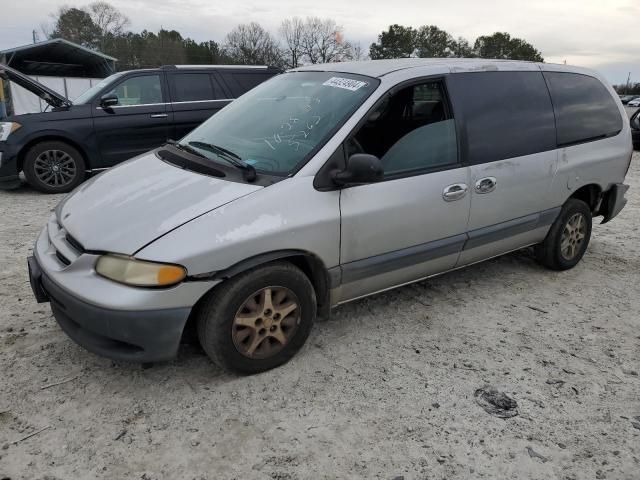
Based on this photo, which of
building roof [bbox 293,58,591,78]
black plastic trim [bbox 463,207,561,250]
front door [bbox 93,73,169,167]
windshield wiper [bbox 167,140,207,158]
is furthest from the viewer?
front door [bbox 93,73,169,167]

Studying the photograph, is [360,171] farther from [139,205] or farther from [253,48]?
[253,48]

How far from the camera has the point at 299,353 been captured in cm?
304

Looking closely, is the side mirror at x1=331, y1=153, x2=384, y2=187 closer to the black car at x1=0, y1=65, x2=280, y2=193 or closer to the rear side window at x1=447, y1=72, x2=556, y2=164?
the rear side window at x1=447, y1=72, x2=556, y2=164

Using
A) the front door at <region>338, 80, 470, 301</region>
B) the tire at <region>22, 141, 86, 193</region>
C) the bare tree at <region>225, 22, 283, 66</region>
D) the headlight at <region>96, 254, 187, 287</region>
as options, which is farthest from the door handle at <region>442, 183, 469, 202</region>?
the bare tree at <region>225, 22, 283, 66</region>

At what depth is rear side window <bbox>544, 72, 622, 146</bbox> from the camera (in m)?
3.97

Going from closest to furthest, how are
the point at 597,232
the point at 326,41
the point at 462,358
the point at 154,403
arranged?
the point at 154,403
the point at 462,358
the point at 597,232
the point at 326,41

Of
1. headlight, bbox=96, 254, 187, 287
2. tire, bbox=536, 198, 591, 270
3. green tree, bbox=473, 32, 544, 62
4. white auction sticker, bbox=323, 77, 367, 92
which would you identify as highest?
green tree, bbox=473, 32, 544, 62

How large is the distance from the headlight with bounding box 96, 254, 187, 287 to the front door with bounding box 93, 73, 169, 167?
5.41 meters

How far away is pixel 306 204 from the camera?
8.79ft

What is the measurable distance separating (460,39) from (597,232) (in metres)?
81.8

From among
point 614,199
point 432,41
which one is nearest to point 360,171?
point 614,199

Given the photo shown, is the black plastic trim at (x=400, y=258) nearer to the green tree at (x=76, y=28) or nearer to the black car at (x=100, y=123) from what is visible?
the black car at (x=100, y=123)

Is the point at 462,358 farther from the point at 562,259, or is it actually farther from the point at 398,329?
the point at 562,259

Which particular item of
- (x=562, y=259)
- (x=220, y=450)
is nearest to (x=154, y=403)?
(x=220, y=450)
